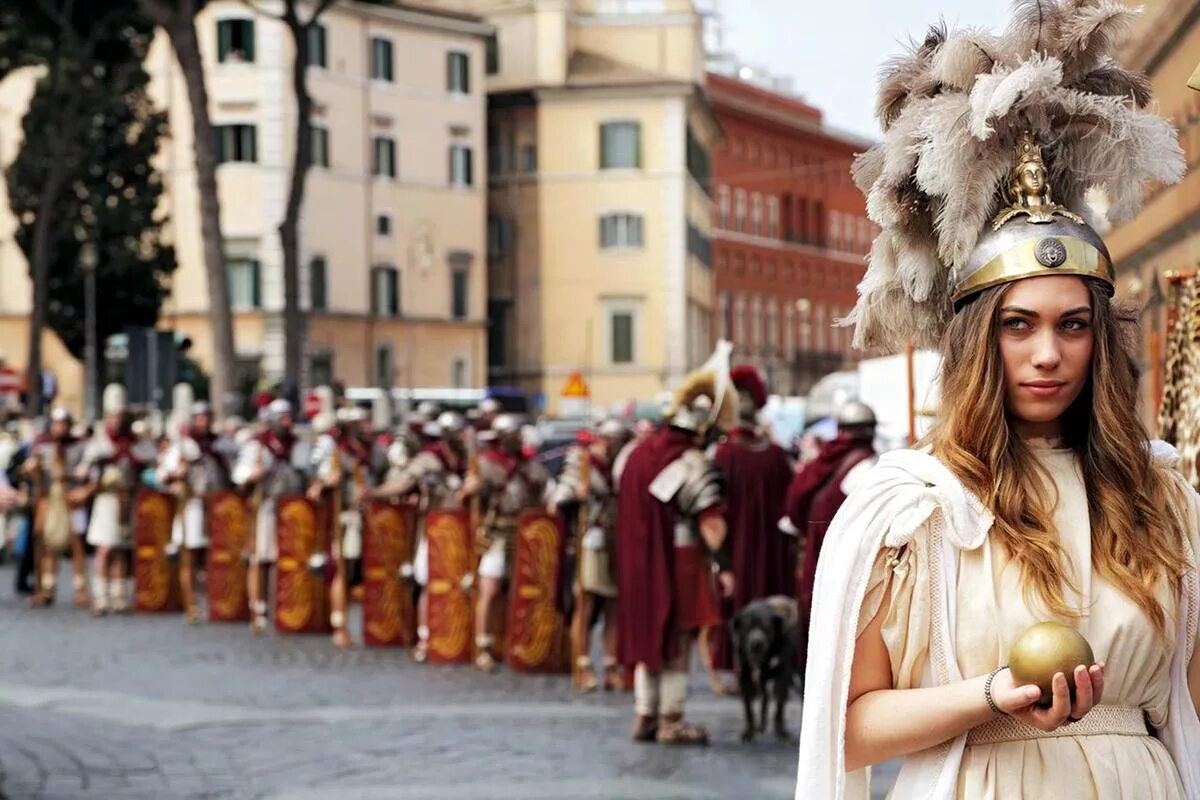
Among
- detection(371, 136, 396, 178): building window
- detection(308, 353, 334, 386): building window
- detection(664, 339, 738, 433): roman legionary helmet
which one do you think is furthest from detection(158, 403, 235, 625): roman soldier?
detection(371, 136, 396, 178): building window

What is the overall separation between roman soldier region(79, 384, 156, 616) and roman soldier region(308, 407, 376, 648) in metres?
2.91

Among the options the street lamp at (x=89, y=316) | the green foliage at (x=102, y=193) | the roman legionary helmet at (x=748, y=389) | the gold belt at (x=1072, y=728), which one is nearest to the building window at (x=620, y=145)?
the green foliage at (x=102, y=193)

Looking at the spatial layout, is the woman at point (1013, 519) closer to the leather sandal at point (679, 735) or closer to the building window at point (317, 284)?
the leather sandal at point (679, 735)

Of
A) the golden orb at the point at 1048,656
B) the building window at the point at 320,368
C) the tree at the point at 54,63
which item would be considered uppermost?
the tree at the point at 54,63

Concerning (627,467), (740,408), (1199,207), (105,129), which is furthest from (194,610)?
(105,129)

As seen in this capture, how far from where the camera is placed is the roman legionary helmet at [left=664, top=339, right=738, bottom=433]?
536 inches

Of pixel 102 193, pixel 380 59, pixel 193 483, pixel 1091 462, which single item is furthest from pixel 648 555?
pixel 380 59

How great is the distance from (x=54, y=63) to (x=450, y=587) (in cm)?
2654

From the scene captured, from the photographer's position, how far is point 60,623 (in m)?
21.0

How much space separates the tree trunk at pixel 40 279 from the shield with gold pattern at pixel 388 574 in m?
22.9

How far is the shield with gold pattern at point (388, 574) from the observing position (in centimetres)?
1891

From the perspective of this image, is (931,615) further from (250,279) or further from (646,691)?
(250,279)

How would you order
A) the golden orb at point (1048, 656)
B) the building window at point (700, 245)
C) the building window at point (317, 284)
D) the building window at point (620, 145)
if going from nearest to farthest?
1. the golden orb at point (1048, 656)
2. the building window at point (317, 284)
3. the building window at point (620, 145)
4. the building window at point (700, 245)

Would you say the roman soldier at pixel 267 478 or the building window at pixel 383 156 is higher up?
the building window at pixel 383 156
